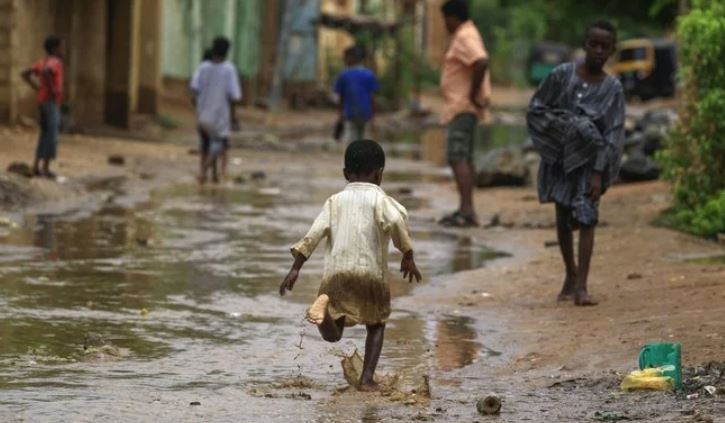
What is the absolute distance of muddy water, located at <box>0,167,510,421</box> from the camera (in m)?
6.98

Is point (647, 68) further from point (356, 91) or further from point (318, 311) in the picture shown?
point (318, 311)

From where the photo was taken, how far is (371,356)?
7348 mm

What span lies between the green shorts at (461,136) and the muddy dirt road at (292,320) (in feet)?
2.21

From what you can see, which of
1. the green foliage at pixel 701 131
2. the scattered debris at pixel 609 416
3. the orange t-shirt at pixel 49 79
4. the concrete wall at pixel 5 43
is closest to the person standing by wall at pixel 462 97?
the green foliage at pixel 701 131

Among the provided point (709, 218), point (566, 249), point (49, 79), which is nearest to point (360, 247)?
point (566, 249)

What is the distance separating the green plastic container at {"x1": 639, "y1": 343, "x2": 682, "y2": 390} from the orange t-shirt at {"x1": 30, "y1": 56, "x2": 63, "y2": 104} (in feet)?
38.1

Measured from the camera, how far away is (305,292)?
34.7 ft

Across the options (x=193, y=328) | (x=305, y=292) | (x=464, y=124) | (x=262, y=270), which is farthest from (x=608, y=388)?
(x=464, y=124)

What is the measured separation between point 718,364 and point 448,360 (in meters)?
1.53

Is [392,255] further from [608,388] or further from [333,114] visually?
[333,114]

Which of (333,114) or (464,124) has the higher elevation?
(464,124)

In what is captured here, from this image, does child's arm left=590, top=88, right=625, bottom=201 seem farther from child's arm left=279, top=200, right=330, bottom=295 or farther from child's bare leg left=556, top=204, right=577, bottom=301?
child's arm left=279, top=200, right=330, bottom=295

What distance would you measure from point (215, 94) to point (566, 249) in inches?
371

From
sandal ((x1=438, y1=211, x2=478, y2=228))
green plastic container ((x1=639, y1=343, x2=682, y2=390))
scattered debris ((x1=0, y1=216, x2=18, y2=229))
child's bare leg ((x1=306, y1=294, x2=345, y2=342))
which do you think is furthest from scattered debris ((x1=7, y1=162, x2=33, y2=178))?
green plastic container ((x1=639, y1=343, x2=682, y2=390))
